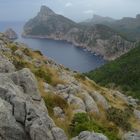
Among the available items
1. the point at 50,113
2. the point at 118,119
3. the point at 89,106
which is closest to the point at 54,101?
the point at 50,113

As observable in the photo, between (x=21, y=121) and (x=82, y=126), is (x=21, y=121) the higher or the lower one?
the higher one

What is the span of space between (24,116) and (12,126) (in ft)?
4.01

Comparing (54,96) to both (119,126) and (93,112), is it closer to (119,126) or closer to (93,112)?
(93,112)

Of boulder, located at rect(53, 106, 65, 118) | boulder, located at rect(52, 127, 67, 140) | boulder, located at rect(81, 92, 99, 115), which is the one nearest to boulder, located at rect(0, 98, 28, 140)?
boulder, located at rect(52, 127, 67, 140)

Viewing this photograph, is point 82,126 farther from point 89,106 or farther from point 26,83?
point 89,106

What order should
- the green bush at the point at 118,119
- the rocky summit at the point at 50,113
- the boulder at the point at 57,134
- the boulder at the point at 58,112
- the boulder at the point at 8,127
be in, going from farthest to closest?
the green bush at the point at 118,119
the boulder at the point at 58,112
the boulder at the point at 57,134
the rocky summit at the point at 50,113
the boulder at the point at 8,127

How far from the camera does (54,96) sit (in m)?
31.8

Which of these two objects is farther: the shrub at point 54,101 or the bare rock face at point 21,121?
the shrub at point 54,101

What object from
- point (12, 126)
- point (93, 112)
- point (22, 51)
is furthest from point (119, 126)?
point (22, 51)

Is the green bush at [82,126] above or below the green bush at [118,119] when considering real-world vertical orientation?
above

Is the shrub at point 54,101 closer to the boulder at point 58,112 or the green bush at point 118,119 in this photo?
the boulder at point 58,112

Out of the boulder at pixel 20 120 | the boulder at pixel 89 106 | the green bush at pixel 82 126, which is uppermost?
the boulder at pixel 20 120

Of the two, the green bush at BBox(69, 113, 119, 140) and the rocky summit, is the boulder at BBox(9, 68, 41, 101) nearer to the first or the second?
the rocky summit

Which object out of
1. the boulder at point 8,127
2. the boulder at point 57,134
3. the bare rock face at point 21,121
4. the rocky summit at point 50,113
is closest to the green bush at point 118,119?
the rocky summit at point 50,113
